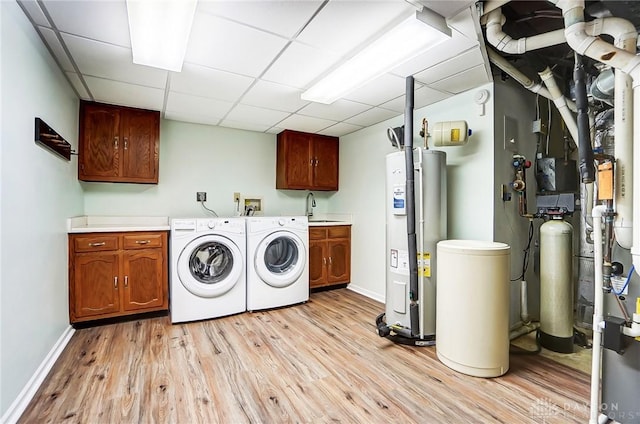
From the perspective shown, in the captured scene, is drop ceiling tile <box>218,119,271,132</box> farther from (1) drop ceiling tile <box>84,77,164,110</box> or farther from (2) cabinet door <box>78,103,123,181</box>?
(2) cabinet door <box>78,103,123,181</box>

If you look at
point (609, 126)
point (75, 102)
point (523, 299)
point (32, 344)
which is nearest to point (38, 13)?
point (75, 102)

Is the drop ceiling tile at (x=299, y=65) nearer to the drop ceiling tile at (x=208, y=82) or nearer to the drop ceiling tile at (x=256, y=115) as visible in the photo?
the drop ceiling tile at (x=208, y=82)

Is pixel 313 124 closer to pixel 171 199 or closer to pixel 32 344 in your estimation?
pixel 171 199

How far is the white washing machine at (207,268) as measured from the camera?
2922mm

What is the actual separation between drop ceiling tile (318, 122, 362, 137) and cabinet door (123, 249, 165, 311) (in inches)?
101

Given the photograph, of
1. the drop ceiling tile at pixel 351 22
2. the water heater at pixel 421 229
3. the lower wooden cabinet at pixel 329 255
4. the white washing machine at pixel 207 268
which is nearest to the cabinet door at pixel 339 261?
the lower wooden cabinet at pixel 329 255

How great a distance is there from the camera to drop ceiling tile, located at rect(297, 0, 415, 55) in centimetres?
162

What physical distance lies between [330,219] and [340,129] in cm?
141

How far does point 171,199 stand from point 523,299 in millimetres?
3991

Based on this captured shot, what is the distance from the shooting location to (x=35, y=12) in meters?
1.64

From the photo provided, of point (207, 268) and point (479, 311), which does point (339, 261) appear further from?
point (479, 311)

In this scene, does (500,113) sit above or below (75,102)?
below

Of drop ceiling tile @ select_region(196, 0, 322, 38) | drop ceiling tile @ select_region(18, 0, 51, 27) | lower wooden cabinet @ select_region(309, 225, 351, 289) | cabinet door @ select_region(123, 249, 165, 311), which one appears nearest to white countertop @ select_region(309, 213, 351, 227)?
lower wooden cabinet @ select_region(309, 225, 351, 289)

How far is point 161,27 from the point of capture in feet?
5.66
